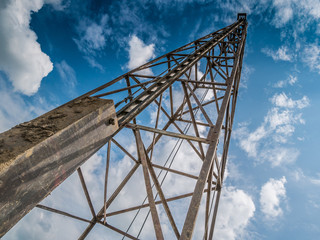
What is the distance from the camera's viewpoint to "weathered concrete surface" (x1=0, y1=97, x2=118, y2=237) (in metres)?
1.43

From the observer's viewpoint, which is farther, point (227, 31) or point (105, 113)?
point (227, 31)

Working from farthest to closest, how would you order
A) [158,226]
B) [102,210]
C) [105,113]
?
[102,210]
[158,226]
[105,113]

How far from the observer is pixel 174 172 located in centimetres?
570

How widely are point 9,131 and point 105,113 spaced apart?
105cm

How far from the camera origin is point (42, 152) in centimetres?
164

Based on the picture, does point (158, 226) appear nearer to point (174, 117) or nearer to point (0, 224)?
point (0, 224)

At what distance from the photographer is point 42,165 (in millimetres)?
1664

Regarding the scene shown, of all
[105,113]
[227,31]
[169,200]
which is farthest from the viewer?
[227,31]

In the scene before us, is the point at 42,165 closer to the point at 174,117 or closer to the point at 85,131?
the point at 85,131

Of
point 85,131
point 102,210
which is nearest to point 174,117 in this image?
point 102,210

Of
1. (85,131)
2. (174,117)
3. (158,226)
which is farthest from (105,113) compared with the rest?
(174,117)

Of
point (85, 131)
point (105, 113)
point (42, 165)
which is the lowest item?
point (42, 165)

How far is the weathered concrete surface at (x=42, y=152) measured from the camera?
1.43 m

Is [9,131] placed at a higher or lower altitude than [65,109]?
lower
